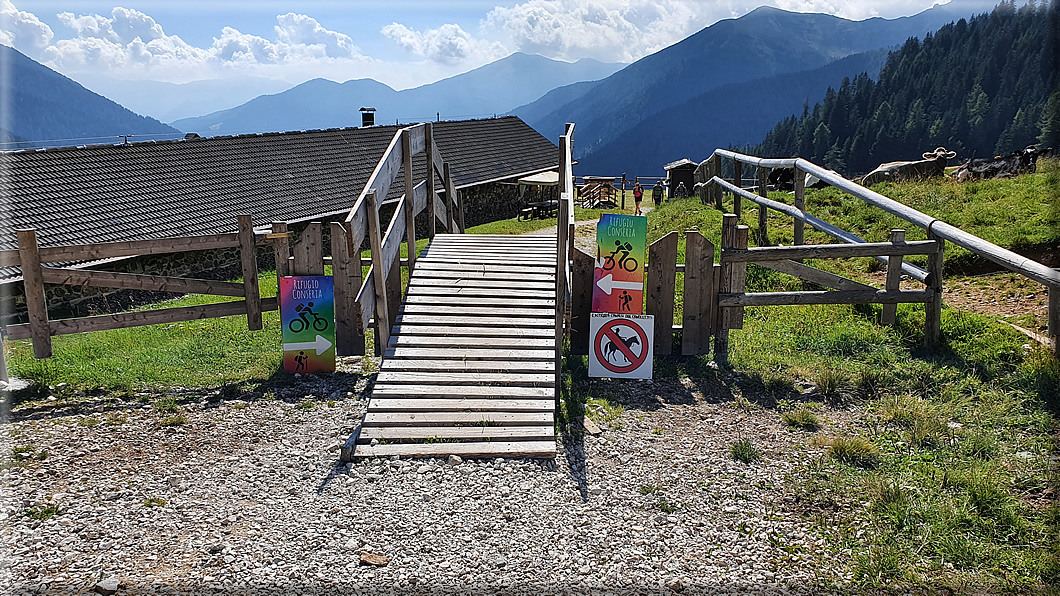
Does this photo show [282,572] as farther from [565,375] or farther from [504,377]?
[565,375]

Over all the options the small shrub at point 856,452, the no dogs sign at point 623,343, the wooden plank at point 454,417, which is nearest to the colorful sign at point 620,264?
the no dogs sign at point 623,343

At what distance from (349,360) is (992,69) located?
4146 inches

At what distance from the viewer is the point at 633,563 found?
459cm

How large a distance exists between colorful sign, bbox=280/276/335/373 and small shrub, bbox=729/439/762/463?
4.59 metres

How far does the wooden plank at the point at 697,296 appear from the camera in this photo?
8.23m

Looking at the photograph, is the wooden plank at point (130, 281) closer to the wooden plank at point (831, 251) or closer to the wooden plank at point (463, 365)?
the wooden plank at point (463, 365)

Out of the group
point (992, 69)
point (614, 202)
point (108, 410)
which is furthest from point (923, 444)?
point (992, 69)

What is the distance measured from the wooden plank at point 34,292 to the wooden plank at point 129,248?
11 cm

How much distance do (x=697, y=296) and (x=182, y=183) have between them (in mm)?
17105

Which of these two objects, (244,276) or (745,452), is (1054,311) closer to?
(745,452)

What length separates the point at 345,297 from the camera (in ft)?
27.5

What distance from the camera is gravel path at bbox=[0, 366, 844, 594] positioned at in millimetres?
4465

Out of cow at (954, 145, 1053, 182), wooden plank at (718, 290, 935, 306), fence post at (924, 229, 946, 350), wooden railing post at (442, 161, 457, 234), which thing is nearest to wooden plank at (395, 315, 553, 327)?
wooden plank at (718, 290, 935, 306)

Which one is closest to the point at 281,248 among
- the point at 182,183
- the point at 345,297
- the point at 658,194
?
the point at 345,297
